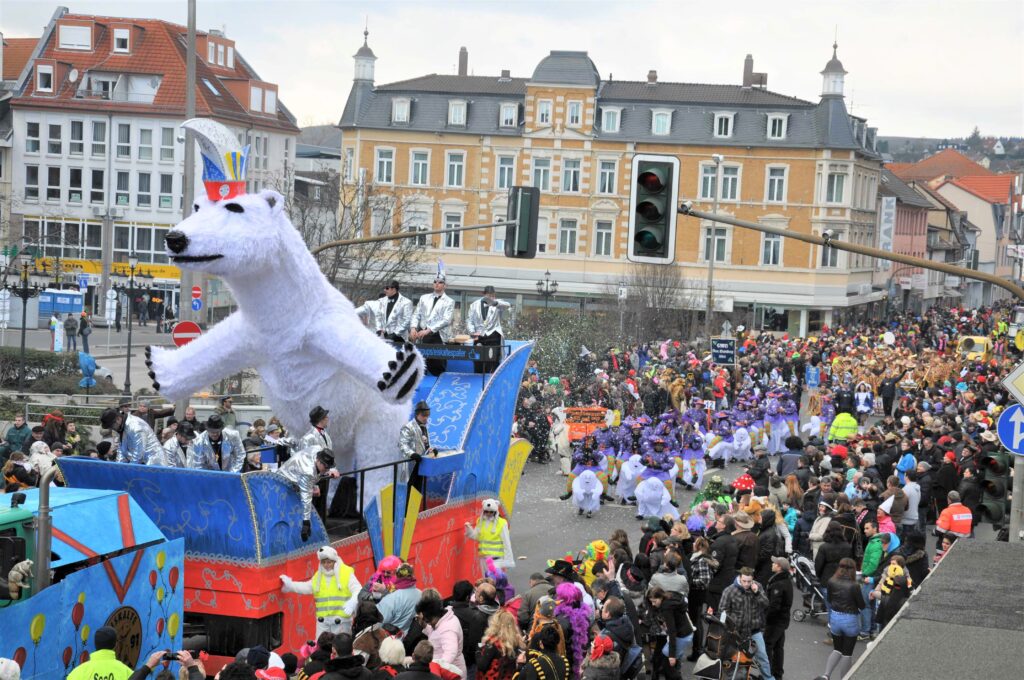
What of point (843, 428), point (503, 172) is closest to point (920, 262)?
point (843, 428)

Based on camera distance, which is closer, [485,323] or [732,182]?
[485,323]

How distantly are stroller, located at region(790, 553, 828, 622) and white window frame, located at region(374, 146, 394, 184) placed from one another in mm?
48031

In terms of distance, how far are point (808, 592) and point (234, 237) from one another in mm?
8399

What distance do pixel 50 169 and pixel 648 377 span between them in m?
37.7

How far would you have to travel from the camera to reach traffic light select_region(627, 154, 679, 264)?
39.3ft

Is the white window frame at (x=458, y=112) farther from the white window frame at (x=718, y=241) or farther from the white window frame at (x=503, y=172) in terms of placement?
the white window frame at (x=718, y=241)

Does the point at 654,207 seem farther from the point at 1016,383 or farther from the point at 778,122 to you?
the point at 778,122

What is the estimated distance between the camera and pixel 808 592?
16.1 meters

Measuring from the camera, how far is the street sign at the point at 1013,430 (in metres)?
13.6

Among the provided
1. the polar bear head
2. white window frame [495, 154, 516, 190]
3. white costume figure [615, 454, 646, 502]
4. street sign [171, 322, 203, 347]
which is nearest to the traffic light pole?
the polar bear head

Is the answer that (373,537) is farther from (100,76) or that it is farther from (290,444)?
(100,76)

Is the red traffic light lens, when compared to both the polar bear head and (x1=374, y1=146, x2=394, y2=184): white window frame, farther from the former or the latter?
(x1=374, y1=146, x2=394, y2=184): white window frame

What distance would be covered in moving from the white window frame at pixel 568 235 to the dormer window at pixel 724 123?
24.5 feet

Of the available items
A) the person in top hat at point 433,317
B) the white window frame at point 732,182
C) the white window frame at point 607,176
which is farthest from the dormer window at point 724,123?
→ the person in top hat at point 433,317
